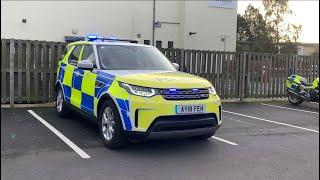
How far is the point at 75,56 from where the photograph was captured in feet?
29.9

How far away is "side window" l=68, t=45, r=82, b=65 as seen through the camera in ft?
29.6

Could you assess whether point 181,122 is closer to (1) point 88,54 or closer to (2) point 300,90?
(1) point 88,54

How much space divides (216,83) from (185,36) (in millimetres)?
13791

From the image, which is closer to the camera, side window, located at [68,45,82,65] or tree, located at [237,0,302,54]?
side window, located at [68,45,82,65]

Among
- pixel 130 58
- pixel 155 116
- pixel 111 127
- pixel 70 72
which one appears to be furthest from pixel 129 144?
pixel 70 72

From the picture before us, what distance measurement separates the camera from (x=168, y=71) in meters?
8.03

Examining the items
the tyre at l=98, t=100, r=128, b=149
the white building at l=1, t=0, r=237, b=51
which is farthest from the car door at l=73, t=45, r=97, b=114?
the white building at l=1, t=0, r=237, b=51

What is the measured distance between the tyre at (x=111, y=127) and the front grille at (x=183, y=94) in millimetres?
769

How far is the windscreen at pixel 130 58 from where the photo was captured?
7965 mm

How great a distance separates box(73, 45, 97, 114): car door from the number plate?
5.45 feet

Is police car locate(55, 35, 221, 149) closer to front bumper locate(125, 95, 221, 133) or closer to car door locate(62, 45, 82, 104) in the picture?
front bumper locate(125, 95, 221, 133)

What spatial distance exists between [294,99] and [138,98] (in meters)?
8.98

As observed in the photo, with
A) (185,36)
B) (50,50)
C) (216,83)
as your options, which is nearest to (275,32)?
(185,36)

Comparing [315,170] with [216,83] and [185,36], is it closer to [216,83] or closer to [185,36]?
[216,83]
